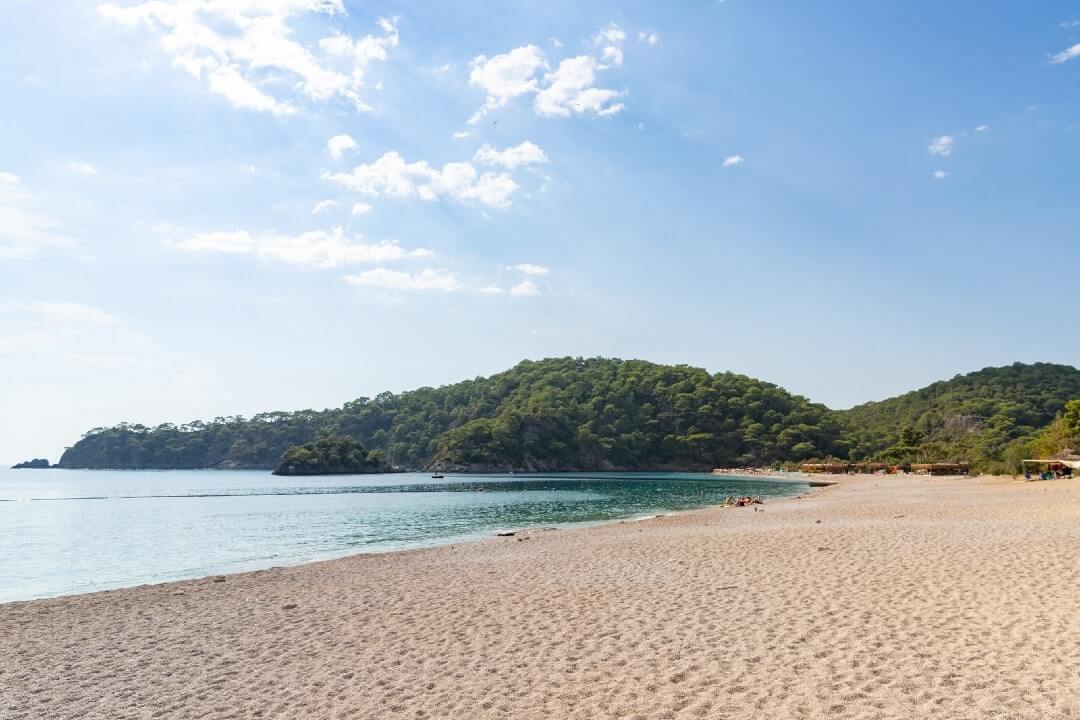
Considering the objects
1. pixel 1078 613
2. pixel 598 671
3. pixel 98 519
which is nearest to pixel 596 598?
pixel 598 671

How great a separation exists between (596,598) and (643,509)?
31.6 m

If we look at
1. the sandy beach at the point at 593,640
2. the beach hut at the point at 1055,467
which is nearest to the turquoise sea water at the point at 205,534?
the sandy beach at the point at 593,640

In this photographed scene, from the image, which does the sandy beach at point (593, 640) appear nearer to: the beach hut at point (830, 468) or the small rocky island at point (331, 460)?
the beach hut at point (830, 468)

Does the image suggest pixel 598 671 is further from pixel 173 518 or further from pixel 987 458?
pixel 987 458

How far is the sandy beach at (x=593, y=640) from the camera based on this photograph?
22.1 feet

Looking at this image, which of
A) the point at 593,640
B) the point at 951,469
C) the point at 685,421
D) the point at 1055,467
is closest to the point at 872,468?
the point at 951,469

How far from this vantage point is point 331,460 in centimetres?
15950

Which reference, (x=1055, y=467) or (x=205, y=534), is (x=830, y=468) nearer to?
(x=1055, y=467)

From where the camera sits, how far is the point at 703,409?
164625mm

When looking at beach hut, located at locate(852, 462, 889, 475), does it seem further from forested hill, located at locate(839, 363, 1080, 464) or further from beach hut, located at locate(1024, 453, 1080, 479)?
beach hut, located at locate(1024, 453, 1080, 479)

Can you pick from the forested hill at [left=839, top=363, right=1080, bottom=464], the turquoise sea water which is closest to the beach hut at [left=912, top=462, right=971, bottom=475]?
the forested hill at [left=839, top=363, right=1080, bottom=464]

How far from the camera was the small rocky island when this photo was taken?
509 feet

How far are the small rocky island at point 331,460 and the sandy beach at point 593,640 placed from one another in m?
148

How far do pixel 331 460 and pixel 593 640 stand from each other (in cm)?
16026
